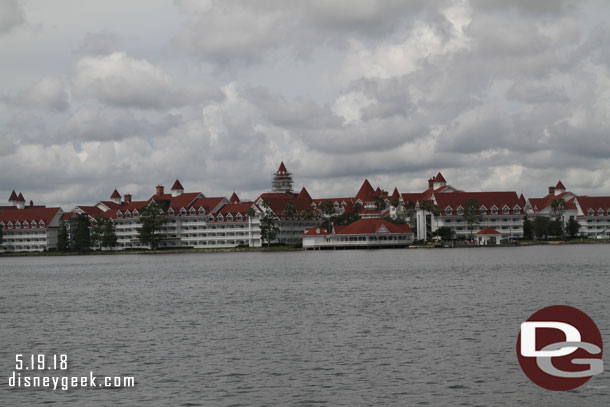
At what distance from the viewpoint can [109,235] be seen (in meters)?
191

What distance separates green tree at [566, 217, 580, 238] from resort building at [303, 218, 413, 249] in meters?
40.8

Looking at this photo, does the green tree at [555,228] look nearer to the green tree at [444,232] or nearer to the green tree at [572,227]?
the green tree at [572,227]

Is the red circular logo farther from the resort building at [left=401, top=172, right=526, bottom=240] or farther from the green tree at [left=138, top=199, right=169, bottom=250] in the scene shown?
the green tree at [left=138, top=199, right=169, bottom=250]

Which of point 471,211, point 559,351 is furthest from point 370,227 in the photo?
point 559,351

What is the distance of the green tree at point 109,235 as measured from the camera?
190m

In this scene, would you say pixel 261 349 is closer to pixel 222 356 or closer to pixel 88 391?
pixel 222 356

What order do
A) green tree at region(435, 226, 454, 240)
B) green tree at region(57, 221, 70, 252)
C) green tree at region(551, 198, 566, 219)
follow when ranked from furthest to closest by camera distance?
green tree at region(57, 221, 70, 252), green tree at region(551, 198, 566, 219), green tree at region(435, 226, 454, 240)

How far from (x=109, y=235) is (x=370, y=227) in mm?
68318

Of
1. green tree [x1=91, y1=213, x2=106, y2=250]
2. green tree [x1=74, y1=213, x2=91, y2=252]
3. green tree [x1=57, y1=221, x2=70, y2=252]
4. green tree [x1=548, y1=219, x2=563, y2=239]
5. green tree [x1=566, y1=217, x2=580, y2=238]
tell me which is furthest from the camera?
green tree [x1=57, y1=221, x2=70, y2=252]

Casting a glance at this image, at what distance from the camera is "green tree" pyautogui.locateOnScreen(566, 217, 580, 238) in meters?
183

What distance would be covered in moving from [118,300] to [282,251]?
11923 cm

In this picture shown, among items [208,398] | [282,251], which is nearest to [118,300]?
[208,398]

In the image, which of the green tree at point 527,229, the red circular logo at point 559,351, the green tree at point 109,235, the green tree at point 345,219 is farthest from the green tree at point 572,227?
the red circular logo at point 559,351

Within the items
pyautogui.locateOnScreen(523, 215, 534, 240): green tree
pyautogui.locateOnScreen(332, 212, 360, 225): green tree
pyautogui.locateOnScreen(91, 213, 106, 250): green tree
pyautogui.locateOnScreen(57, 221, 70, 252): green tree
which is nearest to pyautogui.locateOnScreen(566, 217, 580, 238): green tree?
pyautogui.locateOnScreen(523, 215, 534, 240): green tree
